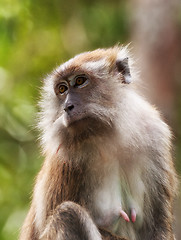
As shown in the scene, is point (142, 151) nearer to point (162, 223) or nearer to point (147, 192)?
point (147, 192)

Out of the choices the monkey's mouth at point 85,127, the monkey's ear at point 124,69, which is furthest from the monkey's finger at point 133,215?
the monkey's ear at point 124,69

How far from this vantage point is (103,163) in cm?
533

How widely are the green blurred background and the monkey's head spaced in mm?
2315

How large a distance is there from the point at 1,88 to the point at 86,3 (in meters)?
2.58

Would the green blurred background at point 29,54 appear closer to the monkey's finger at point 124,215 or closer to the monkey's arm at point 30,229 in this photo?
the monkey's arm at point 30,229

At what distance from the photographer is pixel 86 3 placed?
10844 mm

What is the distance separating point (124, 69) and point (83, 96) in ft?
2.06

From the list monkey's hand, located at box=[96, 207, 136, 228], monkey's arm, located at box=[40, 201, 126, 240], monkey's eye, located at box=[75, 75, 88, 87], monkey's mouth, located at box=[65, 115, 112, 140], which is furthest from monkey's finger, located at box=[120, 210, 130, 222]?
monkey's eye, located at box=[75, 75, 88, 87]

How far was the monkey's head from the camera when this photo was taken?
202 inches

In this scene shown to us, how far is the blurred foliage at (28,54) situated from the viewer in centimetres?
880

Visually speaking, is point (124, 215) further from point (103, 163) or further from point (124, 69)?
point (124, 69)

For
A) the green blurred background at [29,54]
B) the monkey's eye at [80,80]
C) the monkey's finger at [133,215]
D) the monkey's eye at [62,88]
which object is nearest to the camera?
the monkey's finger at [133,215]

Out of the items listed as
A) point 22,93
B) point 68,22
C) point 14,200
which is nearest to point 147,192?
point 14,200

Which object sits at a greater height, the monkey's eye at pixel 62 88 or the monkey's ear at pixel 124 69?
the monkey's ear at pixel 124 69
